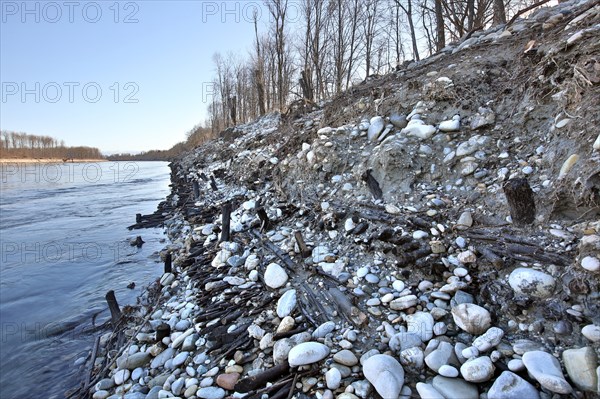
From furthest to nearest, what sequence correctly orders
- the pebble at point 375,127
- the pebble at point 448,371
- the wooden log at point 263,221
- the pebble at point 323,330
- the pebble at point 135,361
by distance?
the pebble at point 375,127, the wooden log at point 263,221, the pebble at point 135,361, the pebble at point 323,330, the pebble at point 448,371

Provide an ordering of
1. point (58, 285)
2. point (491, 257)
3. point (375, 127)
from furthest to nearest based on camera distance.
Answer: point (58, 285) → point (375, 127) → point (491, 257)

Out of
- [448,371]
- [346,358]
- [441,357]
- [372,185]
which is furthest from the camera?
[372,185]

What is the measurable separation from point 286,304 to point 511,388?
166 cm

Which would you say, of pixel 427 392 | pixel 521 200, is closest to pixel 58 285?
pixel 427 392

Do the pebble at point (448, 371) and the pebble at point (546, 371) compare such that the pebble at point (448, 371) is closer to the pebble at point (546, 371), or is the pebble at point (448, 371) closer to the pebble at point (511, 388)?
the pebble at point (511, 388)

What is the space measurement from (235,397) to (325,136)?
4.21 meters

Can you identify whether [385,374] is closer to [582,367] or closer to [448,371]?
[448,371]

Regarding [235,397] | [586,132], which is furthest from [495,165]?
[235,397]

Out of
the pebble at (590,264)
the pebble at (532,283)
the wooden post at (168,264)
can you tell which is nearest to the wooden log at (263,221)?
the wooden post at (168,264)

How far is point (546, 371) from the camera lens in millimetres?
1689

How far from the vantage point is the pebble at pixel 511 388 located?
5.39 feet

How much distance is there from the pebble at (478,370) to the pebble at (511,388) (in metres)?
0.06

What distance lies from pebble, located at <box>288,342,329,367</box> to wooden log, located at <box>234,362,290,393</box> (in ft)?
0.28

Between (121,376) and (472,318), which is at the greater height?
(472,318)
